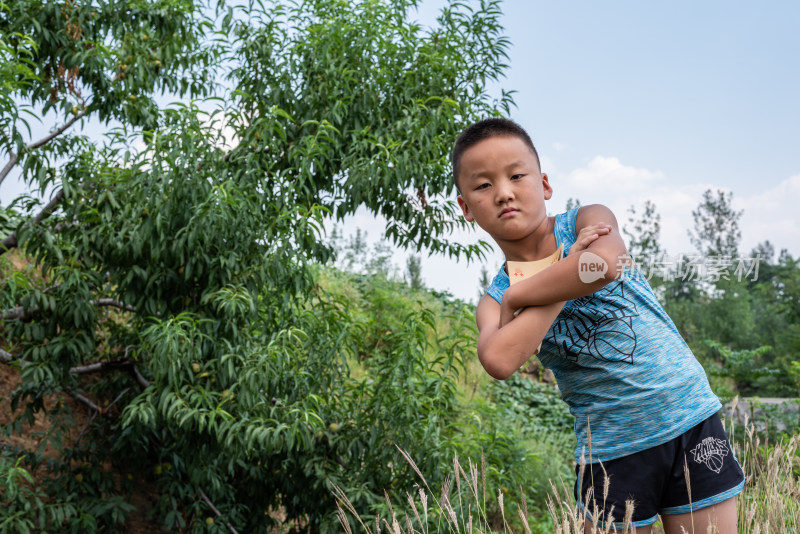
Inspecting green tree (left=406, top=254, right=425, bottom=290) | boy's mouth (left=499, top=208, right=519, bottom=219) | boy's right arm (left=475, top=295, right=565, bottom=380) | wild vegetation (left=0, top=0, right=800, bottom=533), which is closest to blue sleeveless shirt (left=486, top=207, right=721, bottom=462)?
boy's mouth (left=499, top=208, right=519, bottom=219)

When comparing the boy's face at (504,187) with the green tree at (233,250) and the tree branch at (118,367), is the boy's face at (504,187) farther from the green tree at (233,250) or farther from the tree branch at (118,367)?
the tree branch at (118,367)

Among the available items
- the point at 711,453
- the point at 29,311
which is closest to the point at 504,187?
the point at 711,453

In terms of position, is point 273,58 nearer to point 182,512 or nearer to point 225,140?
point 225,140

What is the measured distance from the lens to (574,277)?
1.17m

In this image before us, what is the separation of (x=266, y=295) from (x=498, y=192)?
93.2 inches

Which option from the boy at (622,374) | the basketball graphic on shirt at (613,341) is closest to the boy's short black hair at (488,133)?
the boy at (622,374)

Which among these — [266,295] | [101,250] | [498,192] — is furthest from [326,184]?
[498,192]

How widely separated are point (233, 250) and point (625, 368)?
8.13 ft

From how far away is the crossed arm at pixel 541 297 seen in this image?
3.89 ft

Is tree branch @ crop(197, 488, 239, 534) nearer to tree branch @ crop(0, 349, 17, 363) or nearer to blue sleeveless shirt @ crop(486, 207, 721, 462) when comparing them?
tree branch @ crop(0, 349, 17, 363)

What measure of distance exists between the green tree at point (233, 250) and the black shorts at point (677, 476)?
1995mm

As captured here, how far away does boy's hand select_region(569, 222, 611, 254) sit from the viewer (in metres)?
1.23

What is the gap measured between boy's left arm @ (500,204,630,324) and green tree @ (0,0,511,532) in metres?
2.17

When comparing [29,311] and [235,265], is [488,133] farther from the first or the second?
[29,311]
